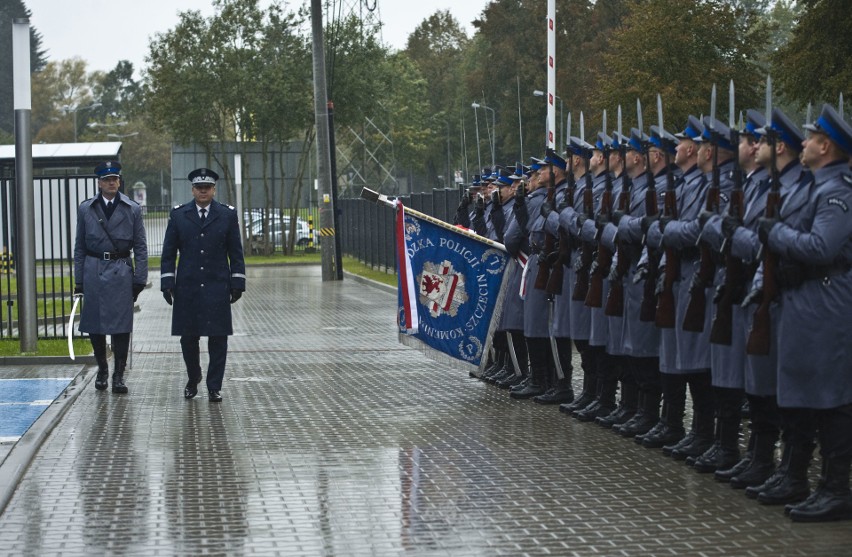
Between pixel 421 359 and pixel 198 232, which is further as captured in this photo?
pixel 421 359

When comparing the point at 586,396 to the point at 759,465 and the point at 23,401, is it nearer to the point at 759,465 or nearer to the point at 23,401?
the point at 759,465

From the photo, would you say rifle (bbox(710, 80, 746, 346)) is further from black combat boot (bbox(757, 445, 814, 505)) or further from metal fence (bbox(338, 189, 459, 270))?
metal fence (bbox(338, 189, 459, 270))

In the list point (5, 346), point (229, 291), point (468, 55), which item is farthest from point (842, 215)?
point (468, 55)

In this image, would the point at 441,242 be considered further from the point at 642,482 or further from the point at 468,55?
the point at 468,55

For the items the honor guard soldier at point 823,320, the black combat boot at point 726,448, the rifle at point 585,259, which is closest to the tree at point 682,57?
the rifle at point 585,259

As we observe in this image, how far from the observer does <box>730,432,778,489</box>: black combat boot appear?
876 centimetres

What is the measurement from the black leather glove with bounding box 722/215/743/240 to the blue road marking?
541 centimetres

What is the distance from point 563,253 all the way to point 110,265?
4.38 m

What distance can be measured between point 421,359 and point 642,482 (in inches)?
317

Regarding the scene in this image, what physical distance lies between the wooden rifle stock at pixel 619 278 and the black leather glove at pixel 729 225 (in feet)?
7.01

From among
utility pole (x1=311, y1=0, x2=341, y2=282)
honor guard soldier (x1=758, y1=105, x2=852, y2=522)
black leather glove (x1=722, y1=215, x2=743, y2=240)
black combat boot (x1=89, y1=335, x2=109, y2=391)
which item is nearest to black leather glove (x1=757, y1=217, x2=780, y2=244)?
honor guard soldier (x1=758, y1=105, x2=852, y2=522)

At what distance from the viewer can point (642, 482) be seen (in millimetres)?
9109

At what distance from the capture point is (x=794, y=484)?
8328 millimetres

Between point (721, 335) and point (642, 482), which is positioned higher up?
point (721, 335)
